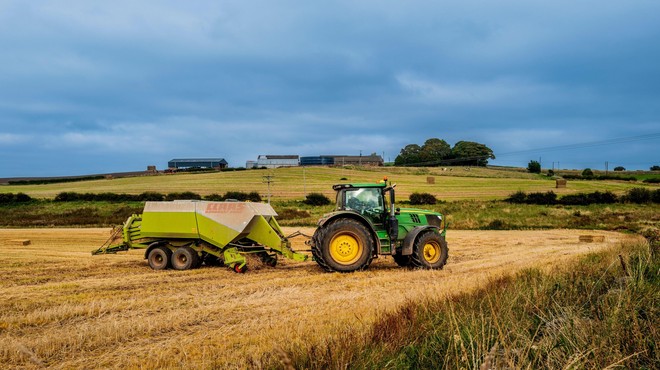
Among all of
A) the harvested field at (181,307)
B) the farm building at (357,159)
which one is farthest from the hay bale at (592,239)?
the farm building at (357,159)

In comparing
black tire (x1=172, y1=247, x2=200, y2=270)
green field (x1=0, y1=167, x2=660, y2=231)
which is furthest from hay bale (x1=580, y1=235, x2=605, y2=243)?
black tire (x1=172, y1=247, x2=200, y2=270)

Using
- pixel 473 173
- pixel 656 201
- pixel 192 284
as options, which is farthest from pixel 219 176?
pixel 192 284

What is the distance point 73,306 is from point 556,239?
18.6 metres

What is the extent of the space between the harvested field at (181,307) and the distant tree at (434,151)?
267ft

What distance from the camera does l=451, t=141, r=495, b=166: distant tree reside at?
85812mm

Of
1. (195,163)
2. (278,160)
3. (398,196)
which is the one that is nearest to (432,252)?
(398,196)

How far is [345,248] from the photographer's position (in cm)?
1112

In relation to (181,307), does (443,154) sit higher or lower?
higher

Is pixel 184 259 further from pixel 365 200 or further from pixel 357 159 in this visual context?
pixel 357 159

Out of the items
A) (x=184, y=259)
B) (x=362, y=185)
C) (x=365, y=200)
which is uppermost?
(x=362, y=185)

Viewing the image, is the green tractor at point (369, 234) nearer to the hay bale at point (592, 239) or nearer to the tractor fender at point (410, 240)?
the tractor fender at point (410, 240)

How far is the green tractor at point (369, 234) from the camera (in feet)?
36.0

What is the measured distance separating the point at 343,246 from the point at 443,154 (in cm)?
8673

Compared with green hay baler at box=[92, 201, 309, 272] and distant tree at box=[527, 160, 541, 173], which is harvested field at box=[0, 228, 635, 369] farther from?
distant tree at box=[527, 160, 541, 173]
